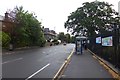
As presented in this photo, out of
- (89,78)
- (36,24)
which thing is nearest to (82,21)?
(36,24)

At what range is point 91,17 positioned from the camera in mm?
74000

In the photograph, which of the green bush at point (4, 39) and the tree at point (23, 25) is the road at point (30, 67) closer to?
the green bush at point (4, 39)

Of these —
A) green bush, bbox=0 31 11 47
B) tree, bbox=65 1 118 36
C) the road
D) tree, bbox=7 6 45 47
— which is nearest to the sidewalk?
the road

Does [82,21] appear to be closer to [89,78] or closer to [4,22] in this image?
[4,22]

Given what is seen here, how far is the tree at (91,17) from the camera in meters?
73.2

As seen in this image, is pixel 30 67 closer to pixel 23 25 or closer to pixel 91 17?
pixel 23 25

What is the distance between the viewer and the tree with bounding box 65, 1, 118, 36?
73.2m

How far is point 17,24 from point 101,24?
64.6 ft

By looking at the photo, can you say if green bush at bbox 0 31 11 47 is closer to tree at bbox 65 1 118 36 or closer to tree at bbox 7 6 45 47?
tree at bbox 7 6 45 47

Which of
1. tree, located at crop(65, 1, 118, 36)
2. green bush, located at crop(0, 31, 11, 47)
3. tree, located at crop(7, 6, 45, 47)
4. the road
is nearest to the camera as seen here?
the road

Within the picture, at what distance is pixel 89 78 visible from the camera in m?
14.7

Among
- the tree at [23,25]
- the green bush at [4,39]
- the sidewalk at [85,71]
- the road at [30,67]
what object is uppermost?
the tree at [23,25]

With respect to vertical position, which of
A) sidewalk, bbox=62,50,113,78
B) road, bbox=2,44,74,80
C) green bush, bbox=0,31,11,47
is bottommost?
sidewalk, bbox=62,50,113,78

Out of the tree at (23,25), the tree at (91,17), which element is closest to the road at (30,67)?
the tree at (23,25)
